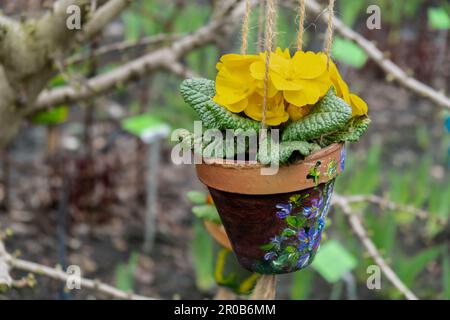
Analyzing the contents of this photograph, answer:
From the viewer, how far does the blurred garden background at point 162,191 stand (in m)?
2.02

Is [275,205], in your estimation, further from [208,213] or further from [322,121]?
[208,213]

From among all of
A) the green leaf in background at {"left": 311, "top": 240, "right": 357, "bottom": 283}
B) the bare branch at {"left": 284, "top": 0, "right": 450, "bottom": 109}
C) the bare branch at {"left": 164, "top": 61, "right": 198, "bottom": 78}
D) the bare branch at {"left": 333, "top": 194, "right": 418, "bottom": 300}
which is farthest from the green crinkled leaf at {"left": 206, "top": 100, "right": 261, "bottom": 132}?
the bare branch at {"left": 164, "top": 61, "right": 198, "bottom": 78}

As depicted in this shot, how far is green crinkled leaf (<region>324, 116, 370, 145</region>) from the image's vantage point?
0.98 m

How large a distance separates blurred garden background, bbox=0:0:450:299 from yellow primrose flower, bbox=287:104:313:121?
575 millimetres

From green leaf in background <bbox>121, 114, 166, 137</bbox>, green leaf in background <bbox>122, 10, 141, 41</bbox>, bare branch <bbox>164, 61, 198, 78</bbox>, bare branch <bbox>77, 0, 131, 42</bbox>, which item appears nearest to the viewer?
bare branch <bbox>77, 0, 131, 42</bbox>

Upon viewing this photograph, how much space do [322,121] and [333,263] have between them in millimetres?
937

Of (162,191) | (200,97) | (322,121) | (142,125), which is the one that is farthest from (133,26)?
(322,121)

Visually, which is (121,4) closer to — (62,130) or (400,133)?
(62,130)

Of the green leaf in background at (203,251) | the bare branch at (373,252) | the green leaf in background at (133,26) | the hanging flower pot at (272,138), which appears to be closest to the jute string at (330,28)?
the hanging flower pot at (272,138)

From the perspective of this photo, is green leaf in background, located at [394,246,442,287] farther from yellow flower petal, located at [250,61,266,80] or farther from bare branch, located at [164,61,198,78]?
yellow flower petal, located at [250,61,266,80]

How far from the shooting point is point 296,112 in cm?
98

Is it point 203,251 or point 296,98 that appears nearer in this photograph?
point 296,98

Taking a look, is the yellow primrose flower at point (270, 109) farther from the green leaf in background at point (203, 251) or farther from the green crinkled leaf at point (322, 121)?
the green leaf in background at point (203, 251)

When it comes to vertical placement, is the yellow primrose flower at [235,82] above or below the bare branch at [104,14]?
below
